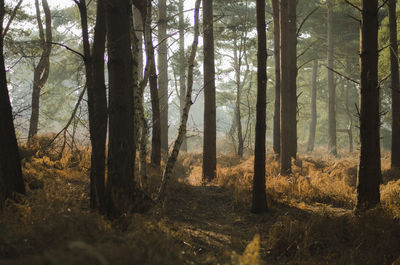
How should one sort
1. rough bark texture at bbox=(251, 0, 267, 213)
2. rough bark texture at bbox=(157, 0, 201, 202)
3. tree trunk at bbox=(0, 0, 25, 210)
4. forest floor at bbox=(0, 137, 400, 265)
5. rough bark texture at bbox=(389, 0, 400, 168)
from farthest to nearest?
rough bark texture at bbox=(389, 0, 400, 168)
rough bark texture at bbox=(157, 0, 201, 202)
rough bark texture at bbox=(251, 0, 267, 213)
tree trunk at bbox=(0, 0, 25, 210)
forest floor at bbox=(0, 137, 400, 265)

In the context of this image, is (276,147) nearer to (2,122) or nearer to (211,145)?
(211,145)

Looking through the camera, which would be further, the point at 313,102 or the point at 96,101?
the point at 313,102

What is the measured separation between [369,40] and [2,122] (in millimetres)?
6492

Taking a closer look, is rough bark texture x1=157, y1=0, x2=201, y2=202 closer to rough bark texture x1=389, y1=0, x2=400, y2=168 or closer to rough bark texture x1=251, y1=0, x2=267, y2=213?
rough bark texture x1=251, y1=0, x2=267, y2=213

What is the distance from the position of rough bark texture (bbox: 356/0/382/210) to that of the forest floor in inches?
16.4

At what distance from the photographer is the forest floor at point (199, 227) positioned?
291cm

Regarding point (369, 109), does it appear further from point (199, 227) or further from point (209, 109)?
point (209, 109)

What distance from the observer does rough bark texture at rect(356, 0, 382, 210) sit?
17.0 feet

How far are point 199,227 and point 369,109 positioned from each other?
364cm

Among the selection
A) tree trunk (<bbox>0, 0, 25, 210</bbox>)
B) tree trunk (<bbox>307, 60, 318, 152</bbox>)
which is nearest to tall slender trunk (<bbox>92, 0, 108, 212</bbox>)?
tree trunk (<bbox>0, 0, 25, 210</bbox>)

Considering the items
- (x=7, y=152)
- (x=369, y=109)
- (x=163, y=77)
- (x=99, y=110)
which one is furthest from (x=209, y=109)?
(x=163, y=77)

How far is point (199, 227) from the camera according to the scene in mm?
5418

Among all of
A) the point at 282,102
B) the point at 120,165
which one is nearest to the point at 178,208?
the point at 120,165

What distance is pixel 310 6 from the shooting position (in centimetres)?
2289
